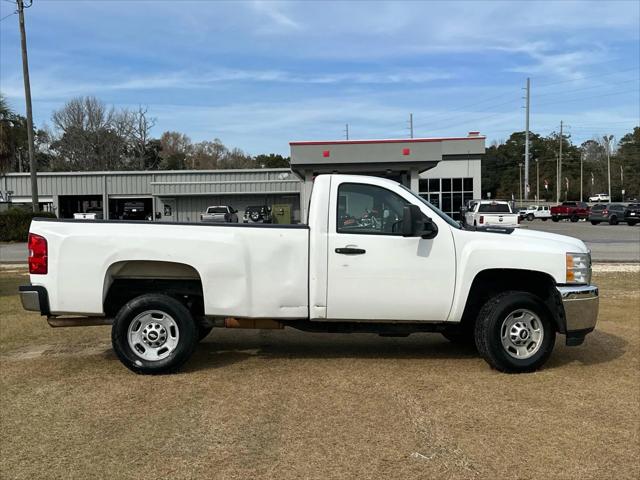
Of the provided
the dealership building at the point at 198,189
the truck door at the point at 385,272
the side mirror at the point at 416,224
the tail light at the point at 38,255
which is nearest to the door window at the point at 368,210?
the truck door at the point at 385,272

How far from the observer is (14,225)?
31.8 metres

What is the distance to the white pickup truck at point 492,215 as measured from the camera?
3083cm

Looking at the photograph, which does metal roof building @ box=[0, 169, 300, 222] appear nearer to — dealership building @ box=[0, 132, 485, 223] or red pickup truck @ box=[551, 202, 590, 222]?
dealership building @ box=[0, 132, 485, 223]

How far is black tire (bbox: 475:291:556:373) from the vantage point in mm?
5691

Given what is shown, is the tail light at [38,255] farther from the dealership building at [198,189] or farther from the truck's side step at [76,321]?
the dealership building at [198,189]

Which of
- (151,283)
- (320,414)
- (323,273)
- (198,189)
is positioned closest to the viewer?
(320,414)

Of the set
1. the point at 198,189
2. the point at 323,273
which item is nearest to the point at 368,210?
the point at 323,273

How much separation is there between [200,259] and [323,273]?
3.89 ft

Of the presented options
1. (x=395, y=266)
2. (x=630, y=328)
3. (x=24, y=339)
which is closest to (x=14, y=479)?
(x=395, y=266)

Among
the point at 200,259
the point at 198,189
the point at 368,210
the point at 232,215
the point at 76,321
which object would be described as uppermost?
the point at 198,189

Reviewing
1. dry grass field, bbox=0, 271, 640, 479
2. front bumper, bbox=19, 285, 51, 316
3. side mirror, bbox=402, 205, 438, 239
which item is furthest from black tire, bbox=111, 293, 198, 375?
side mirror, bbox=402, 205, 438, 239

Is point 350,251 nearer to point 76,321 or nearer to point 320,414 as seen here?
point 320,414

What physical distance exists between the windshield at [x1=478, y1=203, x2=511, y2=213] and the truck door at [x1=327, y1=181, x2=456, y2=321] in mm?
28231

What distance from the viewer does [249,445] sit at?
4133 millimetres
